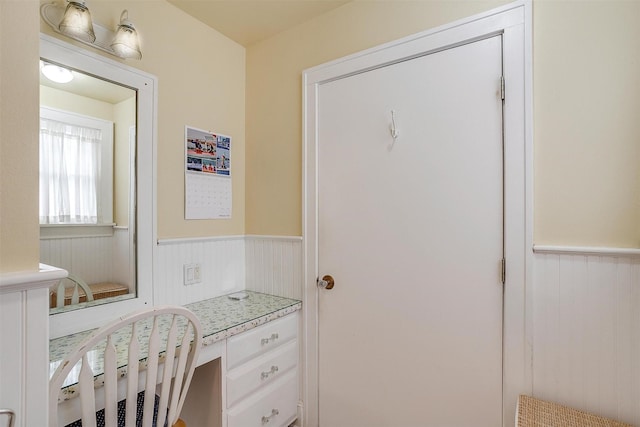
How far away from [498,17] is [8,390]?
6.47ft

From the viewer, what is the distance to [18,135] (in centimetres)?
76

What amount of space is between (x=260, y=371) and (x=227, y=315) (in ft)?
1.06

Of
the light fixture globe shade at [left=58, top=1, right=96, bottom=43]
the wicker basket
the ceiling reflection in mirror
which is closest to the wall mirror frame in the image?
the ceiling reflection in mirror

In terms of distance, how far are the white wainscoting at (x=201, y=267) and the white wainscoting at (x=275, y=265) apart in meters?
0.08

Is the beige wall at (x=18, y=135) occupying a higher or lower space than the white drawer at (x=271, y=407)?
higher

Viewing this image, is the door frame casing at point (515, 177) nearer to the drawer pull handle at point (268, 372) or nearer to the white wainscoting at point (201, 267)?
the drawer pull handle at point (268, 372)

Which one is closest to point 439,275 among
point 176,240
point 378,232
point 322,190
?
point 378,232

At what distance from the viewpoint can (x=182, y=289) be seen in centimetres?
184

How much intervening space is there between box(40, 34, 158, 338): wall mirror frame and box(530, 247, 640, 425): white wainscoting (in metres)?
1.77

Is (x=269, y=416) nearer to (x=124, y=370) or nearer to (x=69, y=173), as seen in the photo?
(x=124, y=370)

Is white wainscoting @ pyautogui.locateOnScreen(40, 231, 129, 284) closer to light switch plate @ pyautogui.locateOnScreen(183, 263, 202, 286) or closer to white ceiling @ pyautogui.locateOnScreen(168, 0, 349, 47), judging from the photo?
light switch plate @ pyautogui.locateOnScreen(183, 263, 202, 286)

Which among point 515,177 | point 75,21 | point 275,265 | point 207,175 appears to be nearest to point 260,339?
point 275,265

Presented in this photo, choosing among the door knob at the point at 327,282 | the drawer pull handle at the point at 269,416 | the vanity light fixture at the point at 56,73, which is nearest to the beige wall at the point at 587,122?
the door knob at the point at 327,282

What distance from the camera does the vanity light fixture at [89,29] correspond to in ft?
4.34
